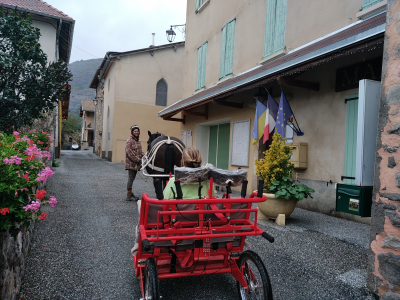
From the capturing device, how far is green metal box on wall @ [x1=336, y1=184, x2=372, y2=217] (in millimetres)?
3197

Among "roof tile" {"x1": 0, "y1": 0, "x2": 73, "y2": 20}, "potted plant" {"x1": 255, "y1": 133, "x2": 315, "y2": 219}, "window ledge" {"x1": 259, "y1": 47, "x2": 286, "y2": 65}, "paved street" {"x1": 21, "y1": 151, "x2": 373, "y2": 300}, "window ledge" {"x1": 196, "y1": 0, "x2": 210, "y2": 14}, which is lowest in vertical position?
"paved street" {"x1": 21, "y1": 151, "x2": 373, "y2": 300}

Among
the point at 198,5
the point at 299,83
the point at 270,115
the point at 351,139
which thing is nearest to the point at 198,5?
the point at 198,5

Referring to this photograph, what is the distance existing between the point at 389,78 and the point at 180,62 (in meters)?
18.6

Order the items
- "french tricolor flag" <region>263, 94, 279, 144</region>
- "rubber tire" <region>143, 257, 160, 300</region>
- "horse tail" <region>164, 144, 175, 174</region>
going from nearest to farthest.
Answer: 1. "rubber tire" <region>143, 257, 160, 300</region>
2. "horse tail" <region>164, 144, 175, 174</region>
3. "french tricolor flag" <region>263, 94, 279, 144</region>

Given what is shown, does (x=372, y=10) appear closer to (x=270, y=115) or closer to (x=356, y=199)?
(x=270, y=115)

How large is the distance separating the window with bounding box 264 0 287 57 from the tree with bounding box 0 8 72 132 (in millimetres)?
5201

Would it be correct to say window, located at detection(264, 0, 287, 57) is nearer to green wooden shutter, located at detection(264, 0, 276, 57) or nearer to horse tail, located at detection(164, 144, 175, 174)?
green wooden shutter, located at detection(264, 0, 276, 57)

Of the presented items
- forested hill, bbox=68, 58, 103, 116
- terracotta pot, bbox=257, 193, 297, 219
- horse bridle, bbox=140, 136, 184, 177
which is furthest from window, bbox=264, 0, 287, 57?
forested hill, bbox=68, 58, 103, 116

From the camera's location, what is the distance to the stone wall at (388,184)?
2734 mm

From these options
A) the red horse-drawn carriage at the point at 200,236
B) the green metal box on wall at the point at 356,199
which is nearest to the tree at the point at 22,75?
the red horse-drawn carriage at the point at 200,236

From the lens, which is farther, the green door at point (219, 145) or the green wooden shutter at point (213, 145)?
the green wooden shutter at point (213, 145)

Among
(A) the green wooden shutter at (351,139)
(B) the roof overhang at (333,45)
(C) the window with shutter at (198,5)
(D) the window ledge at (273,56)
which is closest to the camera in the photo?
(B) the roof overhang at (333,45)

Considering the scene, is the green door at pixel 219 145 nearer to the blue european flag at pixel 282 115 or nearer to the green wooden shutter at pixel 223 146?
the green wooden shutter at pixel 223 146

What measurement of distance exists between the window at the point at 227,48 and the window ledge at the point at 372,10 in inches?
194
